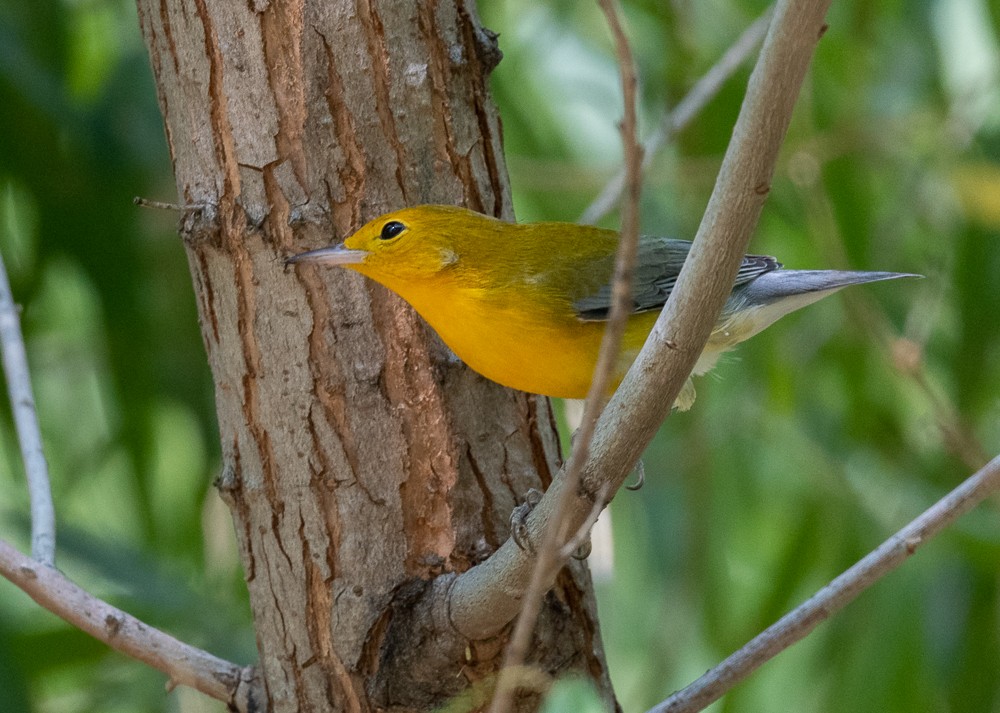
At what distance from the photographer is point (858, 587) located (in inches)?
65.3

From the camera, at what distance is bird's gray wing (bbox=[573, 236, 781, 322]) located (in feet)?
7.48

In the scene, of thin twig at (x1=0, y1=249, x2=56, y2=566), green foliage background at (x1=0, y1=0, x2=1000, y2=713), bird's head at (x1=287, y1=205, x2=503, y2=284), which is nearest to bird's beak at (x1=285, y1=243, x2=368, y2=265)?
bird's head at (x1=287, y1=205, x2=503, y2=284)

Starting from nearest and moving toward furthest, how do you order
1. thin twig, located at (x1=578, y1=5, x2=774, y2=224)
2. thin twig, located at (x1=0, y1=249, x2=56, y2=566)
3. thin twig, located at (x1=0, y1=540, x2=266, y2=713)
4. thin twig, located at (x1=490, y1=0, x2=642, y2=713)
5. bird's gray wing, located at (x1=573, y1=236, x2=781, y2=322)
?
thin twig, located at (x1=490, y1=0, x2=642, y2=713)
thin twig, located at (x1=0, y1=540, x2=266, y2=713)
thin twig, located at (x1=0, y1=249, x2=56, y2=566)
bird's gray wing, located at (x1=573, y1=236, x2=781, y2=322)
thin twig, located at (x1=578, y1=5, x2=774, y2=224)

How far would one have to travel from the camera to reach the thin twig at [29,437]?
198 centimetres

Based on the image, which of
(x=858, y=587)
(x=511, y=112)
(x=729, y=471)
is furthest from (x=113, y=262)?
(x=858, y=587)

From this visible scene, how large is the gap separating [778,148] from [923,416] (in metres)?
2.59

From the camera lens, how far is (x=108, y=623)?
1.87 m

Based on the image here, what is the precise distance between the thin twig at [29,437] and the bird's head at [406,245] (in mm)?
609

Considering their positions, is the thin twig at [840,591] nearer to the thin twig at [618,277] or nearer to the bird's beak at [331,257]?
the thin twig at [618,277]

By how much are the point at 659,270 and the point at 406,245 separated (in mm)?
619

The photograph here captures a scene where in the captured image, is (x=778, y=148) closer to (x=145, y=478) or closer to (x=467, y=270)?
(x=467, y=270)

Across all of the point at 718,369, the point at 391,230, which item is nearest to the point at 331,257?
the point at 391,230

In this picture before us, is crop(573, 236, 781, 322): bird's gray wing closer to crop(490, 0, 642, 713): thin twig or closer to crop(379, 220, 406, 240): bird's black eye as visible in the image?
crop(379, 220, 406, 240): bird's black eye

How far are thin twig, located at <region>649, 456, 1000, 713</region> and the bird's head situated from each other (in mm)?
812
